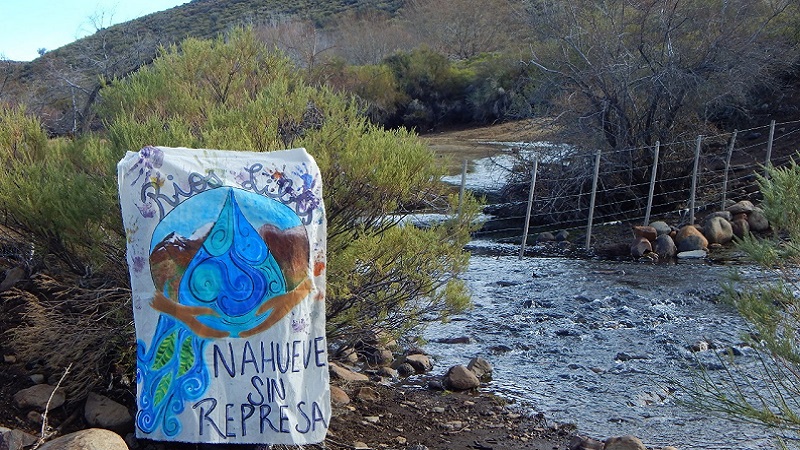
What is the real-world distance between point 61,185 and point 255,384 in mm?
2241

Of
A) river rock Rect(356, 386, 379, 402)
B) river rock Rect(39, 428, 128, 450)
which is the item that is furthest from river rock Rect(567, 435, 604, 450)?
river rock Rect(39, 428, 128, 450)

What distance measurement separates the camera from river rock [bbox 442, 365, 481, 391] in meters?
7.83

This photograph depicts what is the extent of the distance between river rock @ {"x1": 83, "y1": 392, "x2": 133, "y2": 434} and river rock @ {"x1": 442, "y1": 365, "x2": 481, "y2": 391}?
124 inches

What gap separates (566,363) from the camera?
873cm

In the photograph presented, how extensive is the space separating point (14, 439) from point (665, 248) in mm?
10777

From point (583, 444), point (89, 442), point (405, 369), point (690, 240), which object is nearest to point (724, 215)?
point (690, 240)

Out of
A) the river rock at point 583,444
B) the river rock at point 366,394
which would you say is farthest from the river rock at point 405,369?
the river rock at point 583,444

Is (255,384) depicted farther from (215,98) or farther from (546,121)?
(546,121)

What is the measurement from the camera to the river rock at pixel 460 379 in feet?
25.7

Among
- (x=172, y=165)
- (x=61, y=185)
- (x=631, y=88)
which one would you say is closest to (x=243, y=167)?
(x=172, y=165)

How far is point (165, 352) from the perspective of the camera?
184 inches

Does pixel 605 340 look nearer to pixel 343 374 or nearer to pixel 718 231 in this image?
pixel 343 374

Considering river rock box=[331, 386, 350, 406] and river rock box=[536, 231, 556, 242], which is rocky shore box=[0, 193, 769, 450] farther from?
river rock box=[536, 231, 556, 242]

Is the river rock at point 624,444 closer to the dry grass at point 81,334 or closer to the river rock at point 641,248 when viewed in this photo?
the dry grass at point 81,334
